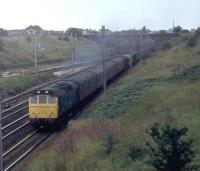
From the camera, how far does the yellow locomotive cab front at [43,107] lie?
30.1 m

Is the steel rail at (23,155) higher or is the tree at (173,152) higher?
the tree at (173,152)

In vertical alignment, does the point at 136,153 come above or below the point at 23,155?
above

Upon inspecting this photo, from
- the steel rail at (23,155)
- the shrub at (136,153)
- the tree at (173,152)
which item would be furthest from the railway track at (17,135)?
the tree at (173,152)

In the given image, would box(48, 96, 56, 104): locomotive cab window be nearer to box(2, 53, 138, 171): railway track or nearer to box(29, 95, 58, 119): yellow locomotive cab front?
box(29, 95, 58, 119): yellow locomotive cab front

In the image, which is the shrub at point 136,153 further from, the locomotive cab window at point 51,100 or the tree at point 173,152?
the locomotive cab window at point 51,100

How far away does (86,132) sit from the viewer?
22766 millimetres

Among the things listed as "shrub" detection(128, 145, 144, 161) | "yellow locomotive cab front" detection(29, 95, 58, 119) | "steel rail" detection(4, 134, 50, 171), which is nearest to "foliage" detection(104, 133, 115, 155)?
"shrub" detection(128, 145, 144, 161)

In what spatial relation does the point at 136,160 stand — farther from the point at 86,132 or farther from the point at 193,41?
the point at 193,41

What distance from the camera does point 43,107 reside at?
30344mm

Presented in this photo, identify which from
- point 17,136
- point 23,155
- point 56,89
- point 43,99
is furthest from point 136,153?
point 56,89

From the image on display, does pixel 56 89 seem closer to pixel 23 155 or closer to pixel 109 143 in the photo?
pixel 23 155

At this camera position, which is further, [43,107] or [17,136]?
[43,107]

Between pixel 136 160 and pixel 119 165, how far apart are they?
0.62m

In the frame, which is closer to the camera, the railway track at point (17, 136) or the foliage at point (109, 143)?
the foliage at point (109, 143)
